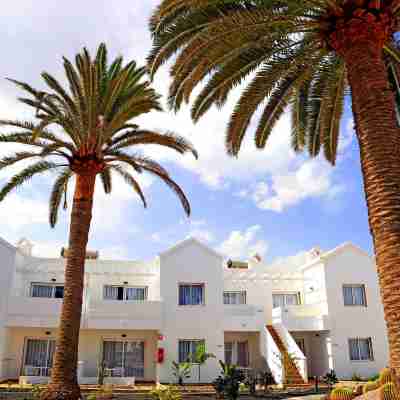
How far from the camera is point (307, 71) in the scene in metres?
11.7

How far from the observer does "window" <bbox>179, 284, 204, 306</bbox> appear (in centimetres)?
2627

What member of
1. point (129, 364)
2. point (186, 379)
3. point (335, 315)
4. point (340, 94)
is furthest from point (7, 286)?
point (340, 94)

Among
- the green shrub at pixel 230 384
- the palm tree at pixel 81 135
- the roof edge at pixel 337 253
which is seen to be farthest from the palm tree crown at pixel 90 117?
the roof edge at pixel 337 253

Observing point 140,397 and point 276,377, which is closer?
point 140,397

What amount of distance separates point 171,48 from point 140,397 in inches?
533

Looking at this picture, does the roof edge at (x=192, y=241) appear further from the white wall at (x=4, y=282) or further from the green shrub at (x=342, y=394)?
the green shrub at (x=342, y=394)

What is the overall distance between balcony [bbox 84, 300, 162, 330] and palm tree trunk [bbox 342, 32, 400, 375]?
61.9 feet

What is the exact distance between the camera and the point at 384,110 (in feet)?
27.3

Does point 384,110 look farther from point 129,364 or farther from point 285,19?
point 129,364

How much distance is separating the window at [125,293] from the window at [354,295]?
12.1m

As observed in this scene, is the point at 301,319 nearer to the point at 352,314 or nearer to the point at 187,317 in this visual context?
the point at 352,314

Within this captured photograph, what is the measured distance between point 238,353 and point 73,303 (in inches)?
626

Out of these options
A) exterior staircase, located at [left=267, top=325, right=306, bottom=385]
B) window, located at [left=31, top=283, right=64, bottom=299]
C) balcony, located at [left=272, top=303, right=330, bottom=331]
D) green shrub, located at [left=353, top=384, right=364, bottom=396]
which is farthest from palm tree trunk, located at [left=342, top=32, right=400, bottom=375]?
window, located at [left=31, top=283, right=64, bottom=299]

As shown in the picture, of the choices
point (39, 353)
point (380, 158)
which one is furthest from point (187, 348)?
point (380, 158)
